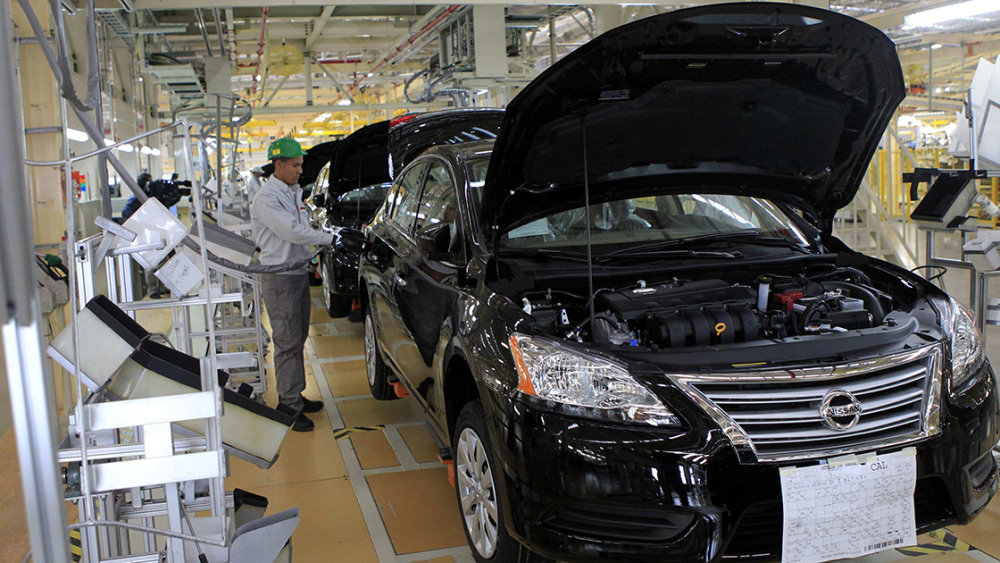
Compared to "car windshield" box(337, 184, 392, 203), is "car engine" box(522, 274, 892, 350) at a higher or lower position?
lower

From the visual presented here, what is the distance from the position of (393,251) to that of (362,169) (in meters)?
3.47

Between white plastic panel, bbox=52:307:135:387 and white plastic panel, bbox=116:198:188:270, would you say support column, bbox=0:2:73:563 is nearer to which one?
white plastic panel, bbox=52:307:135:387

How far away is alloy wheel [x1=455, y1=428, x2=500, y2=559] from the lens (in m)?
2.46

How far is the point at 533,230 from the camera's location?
3074 millimetres

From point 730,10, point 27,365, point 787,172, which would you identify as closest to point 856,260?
point 787,172

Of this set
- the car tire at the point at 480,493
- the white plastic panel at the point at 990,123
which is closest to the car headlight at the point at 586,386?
the car tire at the point at 480,493

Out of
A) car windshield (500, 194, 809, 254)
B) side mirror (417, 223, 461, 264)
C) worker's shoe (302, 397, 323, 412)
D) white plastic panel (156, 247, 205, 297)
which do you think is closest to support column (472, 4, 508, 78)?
worker's shoe (302, 397, 323, 412)

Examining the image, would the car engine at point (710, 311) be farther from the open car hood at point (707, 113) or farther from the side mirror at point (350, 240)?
the side mirror at point (350, 240)

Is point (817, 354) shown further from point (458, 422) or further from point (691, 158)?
point (458, 422)

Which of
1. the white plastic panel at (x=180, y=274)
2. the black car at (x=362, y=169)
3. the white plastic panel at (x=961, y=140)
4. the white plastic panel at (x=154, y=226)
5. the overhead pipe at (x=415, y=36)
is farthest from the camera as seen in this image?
the overhead pipe at (x=415, y=36)

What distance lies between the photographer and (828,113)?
113 inches

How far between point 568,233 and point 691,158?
55 centimetres

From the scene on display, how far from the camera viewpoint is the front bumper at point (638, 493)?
200 cm

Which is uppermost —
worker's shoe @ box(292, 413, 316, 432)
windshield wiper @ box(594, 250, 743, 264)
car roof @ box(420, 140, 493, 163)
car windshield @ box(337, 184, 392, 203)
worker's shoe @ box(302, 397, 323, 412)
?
car roof @ box(420, 140, 493, 163)
